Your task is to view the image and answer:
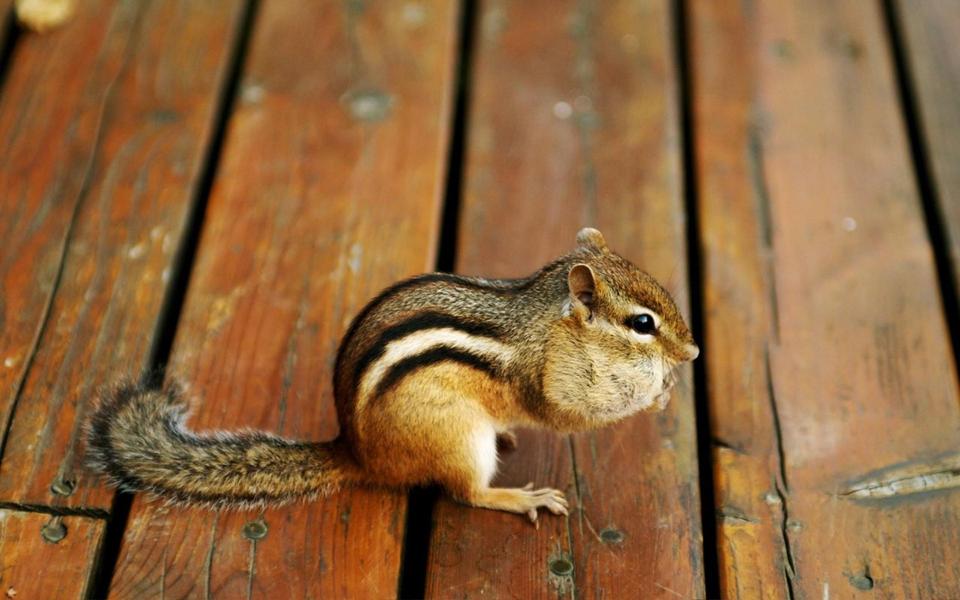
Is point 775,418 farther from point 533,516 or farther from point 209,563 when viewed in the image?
point 209,563

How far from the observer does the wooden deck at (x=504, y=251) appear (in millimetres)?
2562

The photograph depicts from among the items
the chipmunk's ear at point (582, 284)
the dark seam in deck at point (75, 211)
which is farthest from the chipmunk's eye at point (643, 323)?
the dark seam in deck at point (75, 211)

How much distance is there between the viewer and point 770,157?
3553mm

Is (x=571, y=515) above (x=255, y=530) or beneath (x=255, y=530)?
above

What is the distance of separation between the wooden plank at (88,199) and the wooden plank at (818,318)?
152 centimetres

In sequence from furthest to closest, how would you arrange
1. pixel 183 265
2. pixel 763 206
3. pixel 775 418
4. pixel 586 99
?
pixel 586 99 → pixel 763 206 → pixel 183 265 → pixel 775 418

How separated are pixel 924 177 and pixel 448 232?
1486 mm

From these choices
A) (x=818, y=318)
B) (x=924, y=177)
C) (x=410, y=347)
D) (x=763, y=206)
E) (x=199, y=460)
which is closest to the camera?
(x=410, y=347)

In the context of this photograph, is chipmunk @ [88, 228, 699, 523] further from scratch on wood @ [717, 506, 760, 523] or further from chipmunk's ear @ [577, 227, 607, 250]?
scratch on wood @ [717, 506, 760, 523]

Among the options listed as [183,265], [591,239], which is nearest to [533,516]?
[591,239]

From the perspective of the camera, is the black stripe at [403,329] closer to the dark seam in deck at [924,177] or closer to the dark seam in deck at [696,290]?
the dark seam in deck at [696,290]

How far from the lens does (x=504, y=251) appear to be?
3.24m

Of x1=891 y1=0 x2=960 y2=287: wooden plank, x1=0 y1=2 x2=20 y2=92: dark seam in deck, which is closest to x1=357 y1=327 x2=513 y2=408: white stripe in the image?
x1=891 y1=0 x2=960 y2=287: wooden plank

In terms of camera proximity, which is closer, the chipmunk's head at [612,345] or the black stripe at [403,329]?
the black stripe at [403,329]
